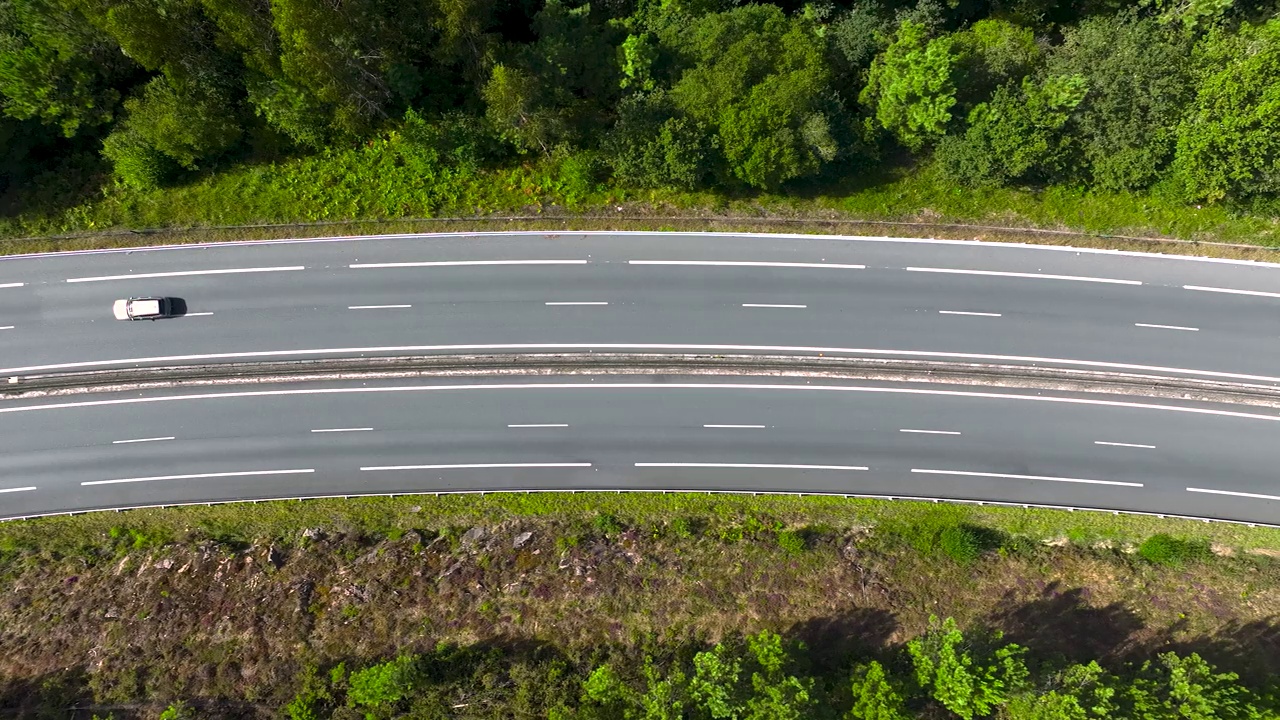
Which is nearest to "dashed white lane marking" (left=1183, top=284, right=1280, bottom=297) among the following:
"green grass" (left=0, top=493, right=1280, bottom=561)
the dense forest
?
the dense forest

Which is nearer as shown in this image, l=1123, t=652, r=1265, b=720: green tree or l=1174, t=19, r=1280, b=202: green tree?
l=1123, t=652, r=1265, b=720: green tree

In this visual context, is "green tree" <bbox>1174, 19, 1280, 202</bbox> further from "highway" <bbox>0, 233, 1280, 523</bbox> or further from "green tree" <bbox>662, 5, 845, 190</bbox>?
"green tree" <bbox>662, 5, 845, 190</bbox>

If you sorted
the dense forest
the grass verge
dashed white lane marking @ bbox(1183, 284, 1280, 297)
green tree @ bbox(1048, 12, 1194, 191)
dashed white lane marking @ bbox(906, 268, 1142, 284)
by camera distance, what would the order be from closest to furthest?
the dense forest, green tree @ bbox(1048, 12, 1194, 191), dashed white lane marking @ bbox(1183, 284, 1280, 297), dashed white lane marking @ bbox(906, 268, 1142, 284), the grass verge

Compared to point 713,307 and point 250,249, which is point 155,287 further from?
point 713,307

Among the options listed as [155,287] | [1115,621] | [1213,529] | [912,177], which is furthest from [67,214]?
[1213,529]

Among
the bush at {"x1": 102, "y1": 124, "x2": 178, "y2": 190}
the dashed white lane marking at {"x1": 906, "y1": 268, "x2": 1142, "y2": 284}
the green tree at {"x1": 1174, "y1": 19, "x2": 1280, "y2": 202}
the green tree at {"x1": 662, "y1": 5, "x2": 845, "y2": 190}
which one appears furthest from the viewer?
the dashed white lane marking at {"x1": 906, "y1": 268, "x2": 1142, "y2": 284}

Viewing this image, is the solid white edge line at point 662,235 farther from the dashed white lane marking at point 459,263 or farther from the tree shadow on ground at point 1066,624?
the tree shadow on ground at point 1066,624
